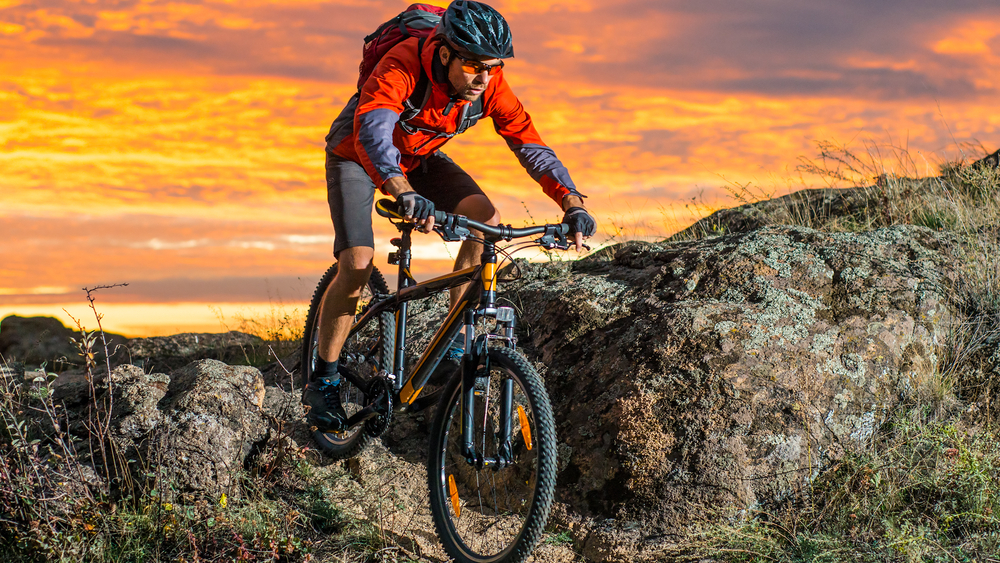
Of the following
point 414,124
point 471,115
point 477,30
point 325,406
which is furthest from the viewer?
point 325,406

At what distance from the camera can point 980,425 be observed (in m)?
4.65

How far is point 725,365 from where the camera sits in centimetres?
432

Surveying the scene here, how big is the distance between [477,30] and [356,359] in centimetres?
258

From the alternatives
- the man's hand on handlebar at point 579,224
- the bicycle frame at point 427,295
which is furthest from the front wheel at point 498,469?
the man's hand on handlebar at point 579,224

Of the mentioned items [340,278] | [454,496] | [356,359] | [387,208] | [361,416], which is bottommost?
[454,496]

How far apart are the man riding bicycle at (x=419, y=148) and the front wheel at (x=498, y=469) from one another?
0.92 meters

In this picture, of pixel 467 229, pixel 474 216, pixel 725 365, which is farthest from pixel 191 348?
pixel 725 365

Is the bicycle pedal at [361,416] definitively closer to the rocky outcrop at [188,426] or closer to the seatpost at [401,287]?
the seatpost at [401,287]

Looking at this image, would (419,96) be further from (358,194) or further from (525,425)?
(525,425)

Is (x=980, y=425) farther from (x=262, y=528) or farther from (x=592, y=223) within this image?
(x=262, y=528)

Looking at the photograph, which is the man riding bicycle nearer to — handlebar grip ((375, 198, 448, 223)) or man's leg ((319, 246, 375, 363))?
man's leg ((319, 246, 375, 363))

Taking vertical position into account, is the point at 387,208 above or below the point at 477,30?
below

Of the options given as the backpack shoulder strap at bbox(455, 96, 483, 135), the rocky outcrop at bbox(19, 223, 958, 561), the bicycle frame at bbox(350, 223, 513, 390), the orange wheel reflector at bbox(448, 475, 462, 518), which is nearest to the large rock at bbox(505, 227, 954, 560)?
the rocky outcrop at bbox(19, 223, 958, 561)

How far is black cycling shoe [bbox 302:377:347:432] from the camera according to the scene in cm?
515
